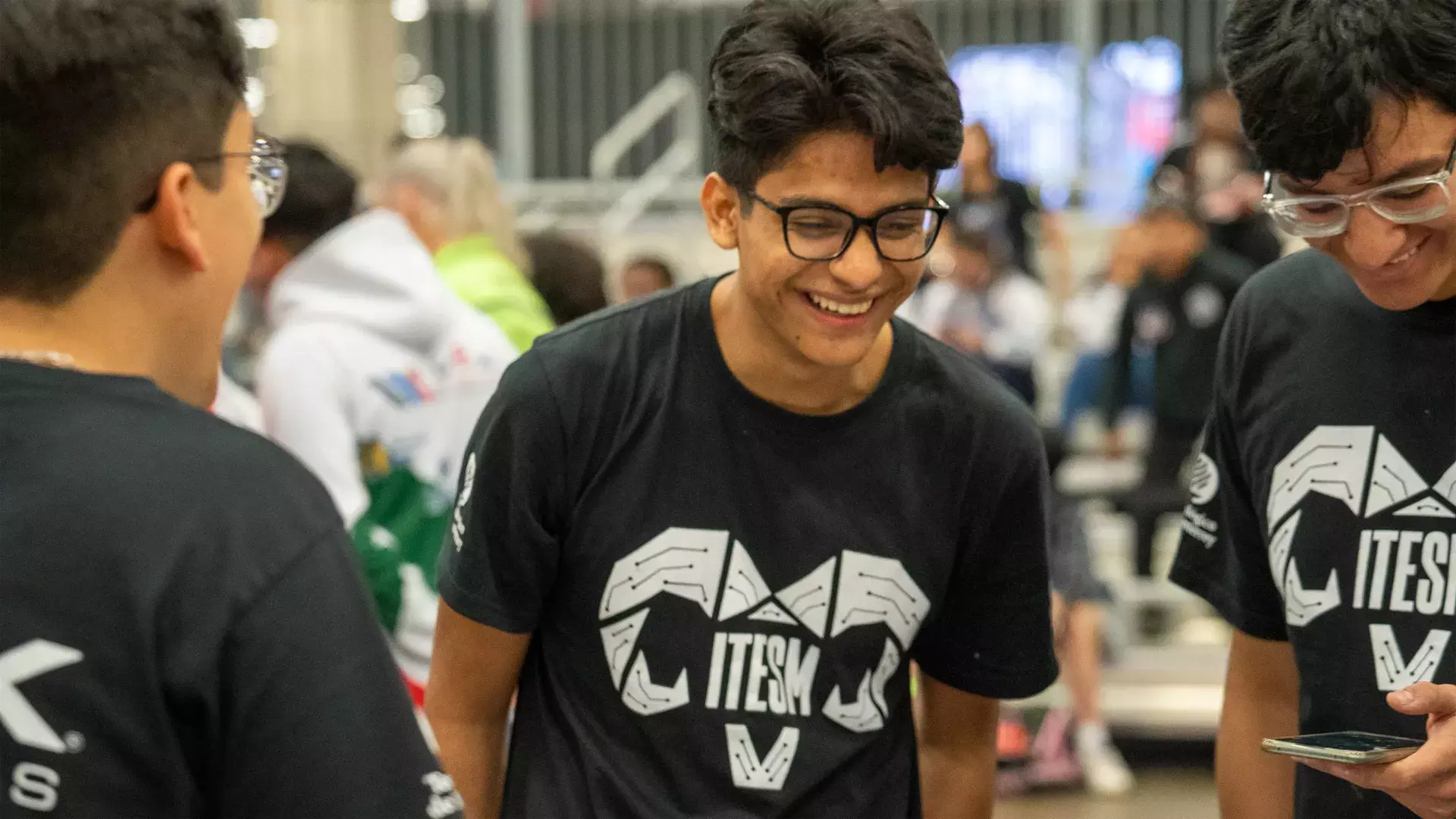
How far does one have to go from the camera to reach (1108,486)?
760 centimetres

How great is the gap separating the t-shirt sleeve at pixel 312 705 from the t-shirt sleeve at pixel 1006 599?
1.04 metres

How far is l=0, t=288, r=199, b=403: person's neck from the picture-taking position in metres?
1.25

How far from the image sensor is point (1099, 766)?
6391 mm

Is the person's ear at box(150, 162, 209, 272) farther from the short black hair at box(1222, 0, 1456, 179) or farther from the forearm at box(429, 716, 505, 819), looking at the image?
the short black hair at box(1222, 0, 1456, 179)

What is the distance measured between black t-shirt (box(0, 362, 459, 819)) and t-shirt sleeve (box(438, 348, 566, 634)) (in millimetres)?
795

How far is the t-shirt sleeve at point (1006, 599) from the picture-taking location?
Answer: 2.10m

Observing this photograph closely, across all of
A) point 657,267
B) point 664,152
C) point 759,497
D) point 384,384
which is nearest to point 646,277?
point 657,267

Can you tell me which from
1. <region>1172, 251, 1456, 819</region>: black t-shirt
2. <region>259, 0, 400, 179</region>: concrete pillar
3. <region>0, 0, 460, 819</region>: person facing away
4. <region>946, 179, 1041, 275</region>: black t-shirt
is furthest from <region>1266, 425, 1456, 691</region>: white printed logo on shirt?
<region>259, 0, 400, 179</region>: concrete pillar

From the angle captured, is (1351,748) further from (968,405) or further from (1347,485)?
(968,405)

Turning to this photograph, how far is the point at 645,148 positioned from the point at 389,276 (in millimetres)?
9637

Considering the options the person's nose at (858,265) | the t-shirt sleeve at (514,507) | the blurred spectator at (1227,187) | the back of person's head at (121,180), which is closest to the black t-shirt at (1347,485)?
the person's nose at (858,265)

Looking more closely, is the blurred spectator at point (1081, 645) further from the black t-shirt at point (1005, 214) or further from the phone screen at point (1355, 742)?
the phone screen at point (1355, 742)

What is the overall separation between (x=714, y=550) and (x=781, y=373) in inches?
9.7

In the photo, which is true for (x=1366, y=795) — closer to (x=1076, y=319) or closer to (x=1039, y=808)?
(x=1039, y=808)
